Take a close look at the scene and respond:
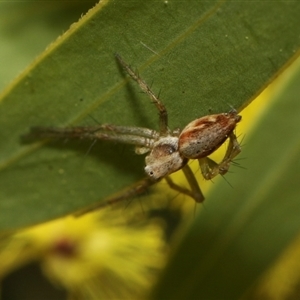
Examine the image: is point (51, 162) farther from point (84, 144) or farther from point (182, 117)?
point (182, 117)

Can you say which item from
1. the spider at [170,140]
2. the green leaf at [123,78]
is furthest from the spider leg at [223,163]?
the green leaf at [123,78]

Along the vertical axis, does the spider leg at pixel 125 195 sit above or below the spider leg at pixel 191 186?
above

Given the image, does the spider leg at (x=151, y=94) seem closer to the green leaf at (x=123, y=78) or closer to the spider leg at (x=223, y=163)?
the green leaf at (x=123, y=78)

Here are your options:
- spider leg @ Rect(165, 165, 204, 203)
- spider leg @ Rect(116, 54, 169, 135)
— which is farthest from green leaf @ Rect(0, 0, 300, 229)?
spider leg @ Rect(165, 165, 204, 203)

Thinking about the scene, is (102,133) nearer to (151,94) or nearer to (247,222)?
(151,94)

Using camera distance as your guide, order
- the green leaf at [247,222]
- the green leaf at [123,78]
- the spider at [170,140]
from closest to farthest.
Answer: the green leaf at [123,78], the spider at [170,140], the green leaf at [247,222]

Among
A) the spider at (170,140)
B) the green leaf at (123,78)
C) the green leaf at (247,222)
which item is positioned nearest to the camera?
the green leaf at (123,78)
